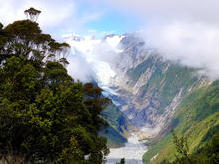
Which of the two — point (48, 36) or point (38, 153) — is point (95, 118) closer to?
point (48, 36)

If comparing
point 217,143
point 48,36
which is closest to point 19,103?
point 48,36

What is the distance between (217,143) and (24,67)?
128m

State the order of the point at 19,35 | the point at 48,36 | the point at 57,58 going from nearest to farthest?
the point at 19,35 → the point at 48,36 → the point at 57,58

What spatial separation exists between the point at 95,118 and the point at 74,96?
4130 cm

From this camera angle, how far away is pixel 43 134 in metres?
28.9

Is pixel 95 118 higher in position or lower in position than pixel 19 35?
lower

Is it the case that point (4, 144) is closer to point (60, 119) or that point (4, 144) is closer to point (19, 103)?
point (19, 103)

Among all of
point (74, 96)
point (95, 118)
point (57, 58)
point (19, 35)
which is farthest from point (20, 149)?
point (95, 118)

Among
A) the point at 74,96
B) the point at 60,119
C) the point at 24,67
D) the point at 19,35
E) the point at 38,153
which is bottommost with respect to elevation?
the point at 38,153

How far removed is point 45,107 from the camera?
29.2 m

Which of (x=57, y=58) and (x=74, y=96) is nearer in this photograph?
(x=74, y=96)

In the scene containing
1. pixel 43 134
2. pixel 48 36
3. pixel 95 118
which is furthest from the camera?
pixel 95 118

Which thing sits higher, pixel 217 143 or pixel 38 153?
pixel 217 143

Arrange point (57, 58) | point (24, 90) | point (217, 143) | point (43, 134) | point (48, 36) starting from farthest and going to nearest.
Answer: point (217, 143)
point (57, 58)
point (48, 36)
point (24, 90)
point (43, 134)
